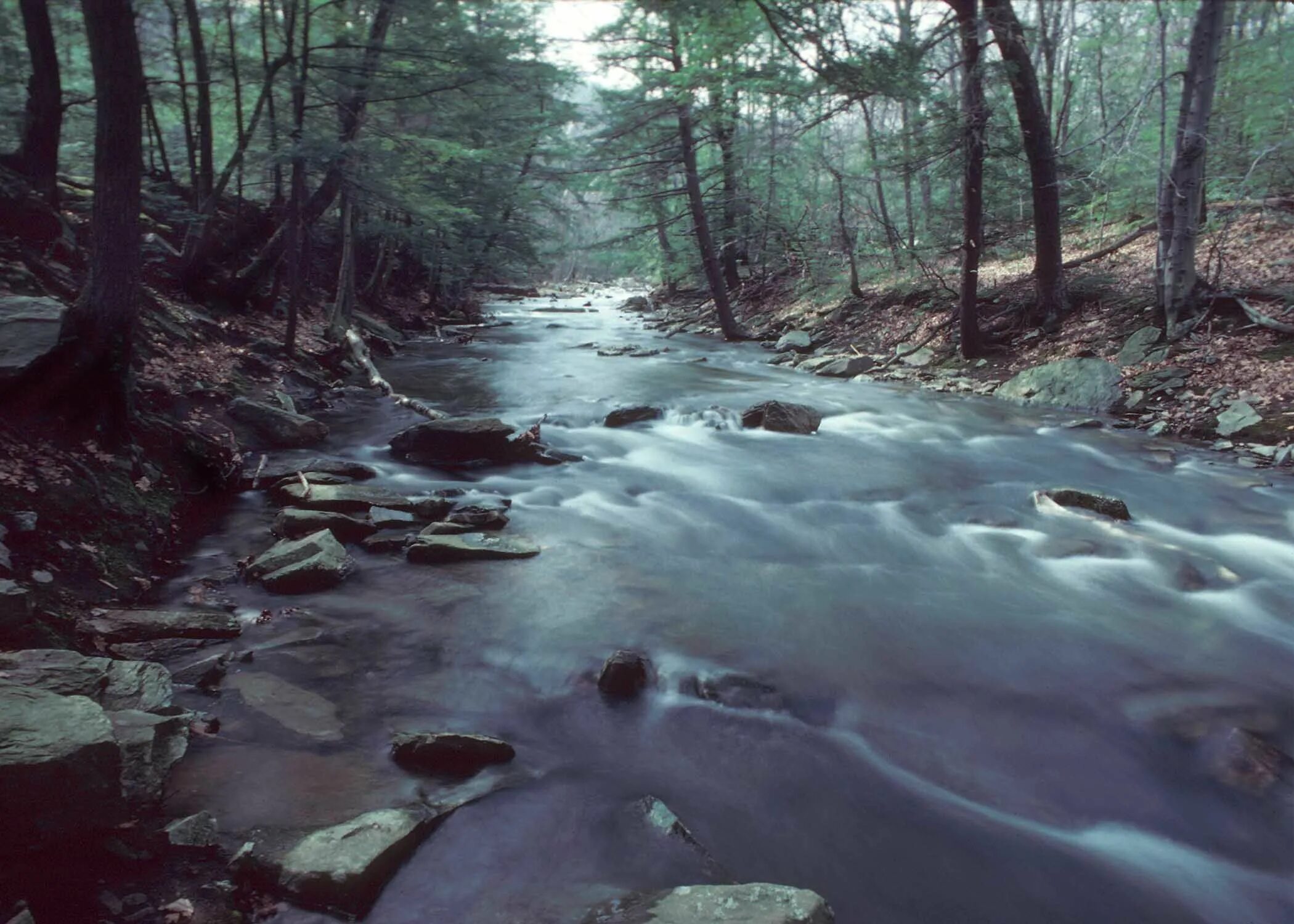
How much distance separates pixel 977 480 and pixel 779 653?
4615mm

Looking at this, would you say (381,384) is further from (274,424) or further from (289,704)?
(289,704)

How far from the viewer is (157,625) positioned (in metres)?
3.90

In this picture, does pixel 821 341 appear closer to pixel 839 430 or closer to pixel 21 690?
pixel 839 430

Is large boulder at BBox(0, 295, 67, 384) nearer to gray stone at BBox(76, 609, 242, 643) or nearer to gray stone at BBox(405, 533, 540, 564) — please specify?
gray stone at BBox(76, 609, 242, 643)

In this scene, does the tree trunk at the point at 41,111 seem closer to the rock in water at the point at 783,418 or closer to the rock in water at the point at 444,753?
the rock in water at the point at 783,418

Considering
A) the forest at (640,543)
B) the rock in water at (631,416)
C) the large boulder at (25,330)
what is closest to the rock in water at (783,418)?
the forest at (640,543)

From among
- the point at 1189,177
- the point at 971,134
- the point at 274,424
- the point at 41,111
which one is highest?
the point at 41,111

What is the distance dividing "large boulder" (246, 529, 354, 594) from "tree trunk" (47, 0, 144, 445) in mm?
1524

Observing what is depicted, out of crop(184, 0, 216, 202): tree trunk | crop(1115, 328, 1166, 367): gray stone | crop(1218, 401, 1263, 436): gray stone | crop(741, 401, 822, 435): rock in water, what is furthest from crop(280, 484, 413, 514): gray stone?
crop(1115, 328, 1166, 367): gray stone

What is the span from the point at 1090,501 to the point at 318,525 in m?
6.73

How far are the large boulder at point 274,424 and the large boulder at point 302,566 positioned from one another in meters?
3.04

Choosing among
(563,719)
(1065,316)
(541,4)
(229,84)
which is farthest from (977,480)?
(541,4)

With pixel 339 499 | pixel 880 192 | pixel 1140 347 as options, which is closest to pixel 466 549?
pixel 339 499

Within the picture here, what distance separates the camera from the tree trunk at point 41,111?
949 centimetres
